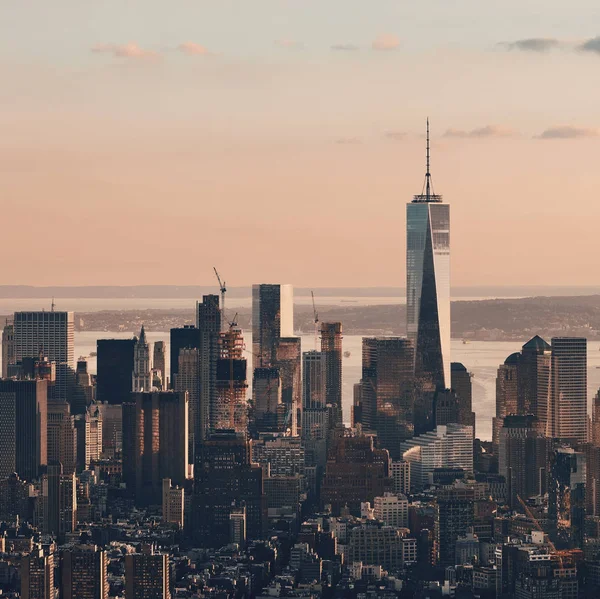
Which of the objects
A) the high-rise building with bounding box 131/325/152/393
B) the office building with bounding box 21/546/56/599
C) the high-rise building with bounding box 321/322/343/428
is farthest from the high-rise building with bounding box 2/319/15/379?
the office building with bounding box 21/546/56/599

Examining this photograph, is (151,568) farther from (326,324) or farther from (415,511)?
(326,324)

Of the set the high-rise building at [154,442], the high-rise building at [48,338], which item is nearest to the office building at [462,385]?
the high-rise building at [154,442]

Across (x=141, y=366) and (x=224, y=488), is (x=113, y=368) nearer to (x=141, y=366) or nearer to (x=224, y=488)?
(x=141, y=366)

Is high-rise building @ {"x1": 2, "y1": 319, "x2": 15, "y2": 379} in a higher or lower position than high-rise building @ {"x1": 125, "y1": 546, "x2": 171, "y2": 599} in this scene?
higher

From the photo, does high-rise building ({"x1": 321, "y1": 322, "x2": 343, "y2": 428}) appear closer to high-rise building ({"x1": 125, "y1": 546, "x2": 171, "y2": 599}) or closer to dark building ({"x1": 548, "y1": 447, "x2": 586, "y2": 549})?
dark building ({"x1": 548, "y1": 447, "x2": 586, "y2": 549})

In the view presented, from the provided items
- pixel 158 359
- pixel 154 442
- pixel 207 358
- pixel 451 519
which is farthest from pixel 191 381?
pixel 451 519

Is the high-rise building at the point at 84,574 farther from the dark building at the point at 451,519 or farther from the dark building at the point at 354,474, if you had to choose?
the dark building at the point at 354,474

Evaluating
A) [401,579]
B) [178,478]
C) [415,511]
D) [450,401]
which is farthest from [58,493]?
[450,401]
